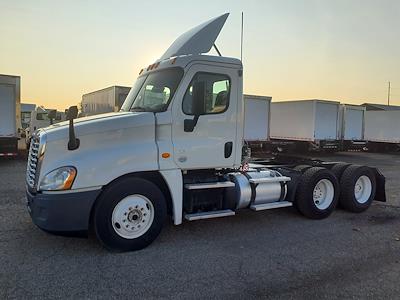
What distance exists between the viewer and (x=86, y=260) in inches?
198

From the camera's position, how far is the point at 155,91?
599 centimetres

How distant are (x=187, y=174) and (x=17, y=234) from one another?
8.97 feet

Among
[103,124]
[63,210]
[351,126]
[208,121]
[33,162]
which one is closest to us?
[63,210]

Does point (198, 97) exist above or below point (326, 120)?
below

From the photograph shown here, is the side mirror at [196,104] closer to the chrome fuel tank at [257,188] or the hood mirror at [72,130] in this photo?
the chrome fuel tank at [257,188]

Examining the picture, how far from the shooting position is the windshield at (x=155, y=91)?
5758 millimetres

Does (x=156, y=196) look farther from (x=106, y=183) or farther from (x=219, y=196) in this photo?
(x=219, y=196)

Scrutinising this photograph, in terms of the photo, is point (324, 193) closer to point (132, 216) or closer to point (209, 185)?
point (209, 185)

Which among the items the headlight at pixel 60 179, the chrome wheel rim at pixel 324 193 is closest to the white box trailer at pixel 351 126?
the chrome wheel rim at pixel 324 193

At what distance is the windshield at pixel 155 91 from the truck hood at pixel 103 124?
290 mm

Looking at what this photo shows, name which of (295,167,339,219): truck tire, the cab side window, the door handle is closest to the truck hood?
the cab side window

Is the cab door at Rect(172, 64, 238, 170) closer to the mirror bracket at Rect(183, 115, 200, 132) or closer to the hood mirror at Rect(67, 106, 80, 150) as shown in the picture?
the mirror bracket at Rect(183, 115, 200, 132)

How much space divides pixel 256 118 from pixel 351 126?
7911mm

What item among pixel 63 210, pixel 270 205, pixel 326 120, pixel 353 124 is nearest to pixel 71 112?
pixel 63 210
